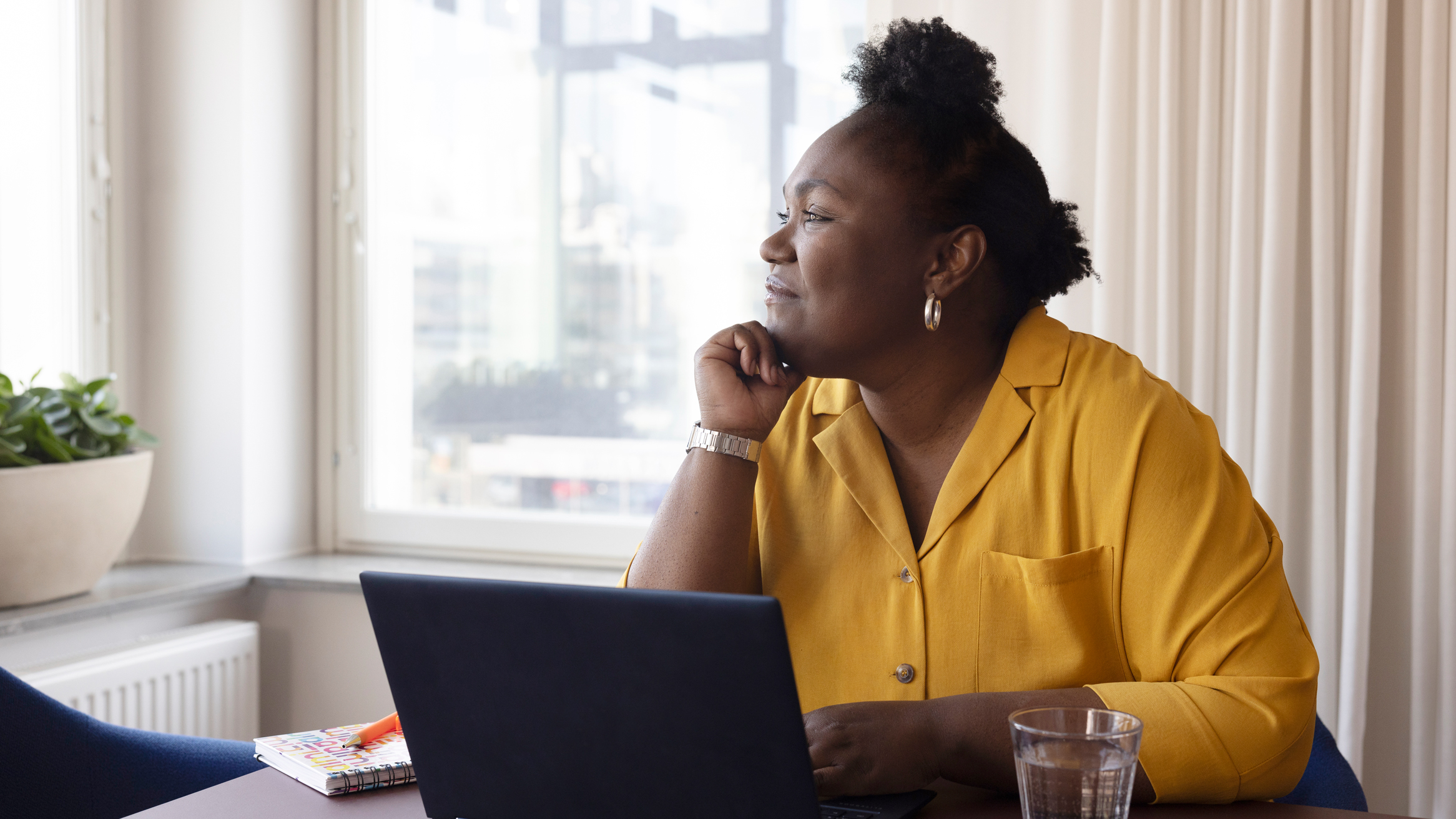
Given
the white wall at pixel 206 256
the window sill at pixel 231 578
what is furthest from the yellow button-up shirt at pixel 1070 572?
the white wall at pixel 206 256

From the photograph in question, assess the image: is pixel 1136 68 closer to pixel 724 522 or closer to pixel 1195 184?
pixel 1195 184

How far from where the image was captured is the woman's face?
130 centimetres

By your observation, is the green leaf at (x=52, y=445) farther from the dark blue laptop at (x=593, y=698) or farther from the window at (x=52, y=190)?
the dark blue laptop at (x=593, y=698)

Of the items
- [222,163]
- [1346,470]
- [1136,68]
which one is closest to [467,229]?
[222,163]

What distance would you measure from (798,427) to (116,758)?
90 centimetres

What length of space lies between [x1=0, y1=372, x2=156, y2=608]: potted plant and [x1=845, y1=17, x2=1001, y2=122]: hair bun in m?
1.59

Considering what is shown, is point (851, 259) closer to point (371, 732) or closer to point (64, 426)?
point (371, 732)

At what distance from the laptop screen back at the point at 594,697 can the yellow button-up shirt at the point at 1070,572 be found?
40 centimetres

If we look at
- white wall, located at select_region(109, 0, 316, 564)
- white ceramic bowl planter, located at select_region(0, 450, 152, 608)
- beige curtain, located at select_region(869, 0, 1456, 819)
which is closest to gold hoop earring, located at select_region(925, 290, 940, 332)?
beige curtain, located at select_region(869, 0, 1456, 819)

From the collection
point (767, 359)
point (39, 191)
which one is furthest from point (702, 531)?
point (39, 191)

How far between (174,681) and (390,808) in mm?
1561

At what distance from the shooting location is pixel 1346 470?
6.11 ft

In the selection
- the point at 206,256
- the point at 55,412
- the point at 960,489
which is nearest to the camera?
the point at 960,489

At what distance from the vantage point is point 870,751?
94 cm
